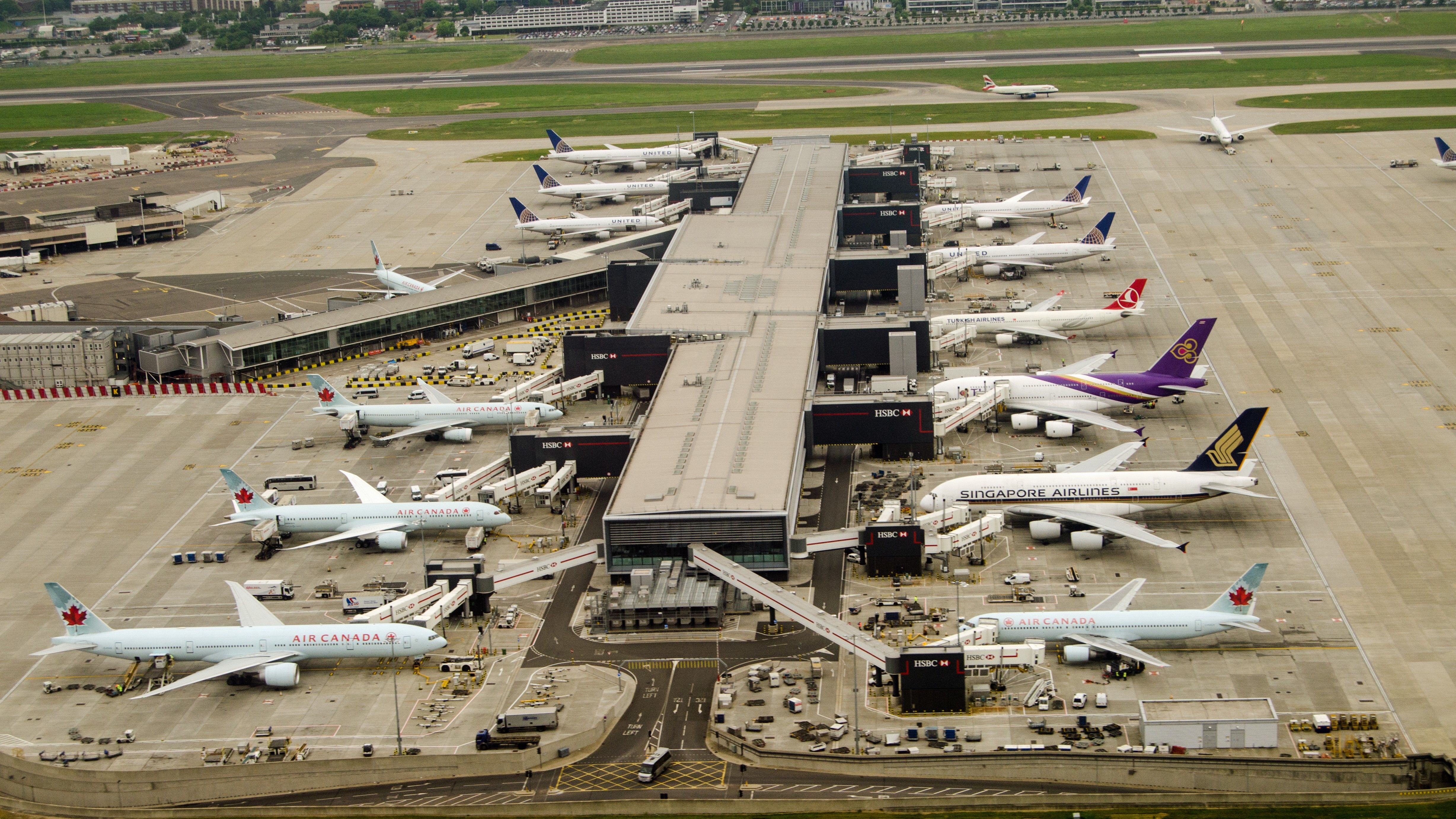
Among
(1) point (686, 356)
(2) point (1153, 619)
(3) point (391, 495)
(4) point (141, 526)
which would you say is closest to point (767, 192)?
(1) point (686, 356)

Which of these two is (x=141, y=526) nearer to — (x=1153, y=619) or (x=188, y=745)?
(x=188, y=745)

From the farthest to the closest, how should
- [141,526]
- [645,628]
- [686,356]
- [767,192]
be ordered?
[767,192] < [686,356] < [141,526] < [645,628]

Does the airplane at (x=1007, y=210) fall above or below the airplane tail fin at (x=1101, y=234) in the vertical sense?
above

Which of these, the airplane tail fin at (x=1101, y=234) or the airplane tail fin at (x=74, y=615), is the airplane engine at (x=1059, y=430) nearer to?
the airplane tail fin at (x=1101, y=234)

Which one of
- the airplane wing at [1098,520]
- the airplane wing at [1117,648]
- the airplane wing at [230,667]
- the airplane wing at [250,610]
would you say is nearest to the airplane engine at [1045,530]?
the airplane wing at [1098,520]

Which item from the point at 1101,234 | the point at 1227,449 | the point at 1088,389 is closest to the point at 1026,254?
the point at 1101,234

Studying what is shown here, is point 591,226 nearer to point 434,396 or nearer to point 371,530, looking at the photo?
point 434,396
